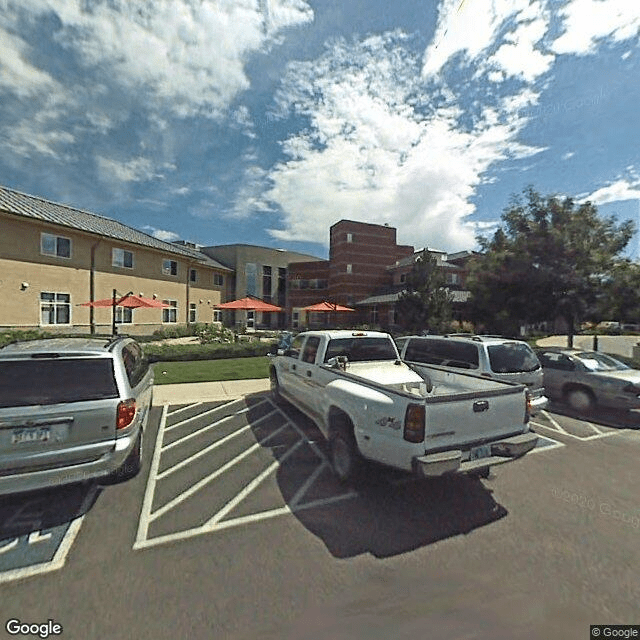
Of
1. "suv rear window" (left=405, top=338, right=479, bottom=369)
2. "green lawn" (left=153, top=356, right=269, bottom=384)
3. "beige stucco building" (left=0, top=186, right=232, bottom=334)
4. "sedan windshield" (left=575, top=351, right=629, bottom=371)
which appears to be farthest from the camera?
"beige stucco building" (left=0, top=186, right=232, bottom=334)

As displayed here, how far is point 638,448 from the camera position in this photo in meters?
5.73

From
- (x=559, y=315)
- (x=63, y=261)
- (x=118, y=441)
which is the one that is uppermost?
(x=63, y=261)

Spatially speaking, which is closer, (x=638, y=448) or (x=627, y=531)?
(x=627, y=531)

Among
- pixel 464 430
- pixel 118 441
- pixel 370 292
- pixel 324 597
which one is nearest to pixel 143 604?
pixel 324 597

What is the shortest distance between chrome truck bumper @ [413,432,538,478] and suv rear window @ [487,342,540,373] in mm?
2664

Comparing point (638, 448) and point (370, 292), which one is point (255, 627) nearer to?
point (638, 448)

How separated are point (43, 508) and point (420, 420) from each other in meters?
4.10

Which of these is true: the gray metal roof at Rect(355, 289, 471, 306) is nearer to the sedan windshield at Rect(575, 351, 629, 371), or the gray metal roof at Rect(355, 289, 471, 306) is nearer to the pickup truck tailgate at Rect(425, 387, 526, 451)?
the sedan windshield at Rect(575, 351, 629, 371)

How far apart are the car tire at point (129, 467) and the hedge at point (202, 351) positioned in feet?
31.5

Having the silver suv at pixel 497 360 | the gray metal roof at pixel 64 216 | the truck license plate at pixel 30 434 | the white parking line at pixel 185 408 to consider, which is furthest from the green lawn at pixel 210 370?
the gray metal roof at pixel 64 216

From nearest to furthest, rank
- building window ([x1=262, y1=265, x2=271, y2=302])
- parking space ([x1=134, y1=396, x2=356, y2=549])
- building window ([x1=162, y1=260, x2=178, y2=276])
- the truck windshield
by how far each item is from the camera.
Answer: parking space ([x1=134, y1=396, x2=356, y2=549]), the truck windshield, building window ([x1=162, y1=260, x2=178, y2=276]), building window ([x1=262, y1=265, x2=271, y2=302])

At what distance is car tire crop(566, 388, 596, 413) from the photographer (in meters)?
7.71

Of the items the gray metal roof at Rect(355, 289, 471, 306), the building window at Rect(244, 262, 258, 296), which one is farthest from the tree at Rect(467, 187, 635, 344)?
the building window at Rect(244, 262, 258, 296)

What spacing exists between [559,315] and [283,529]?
529 inches
